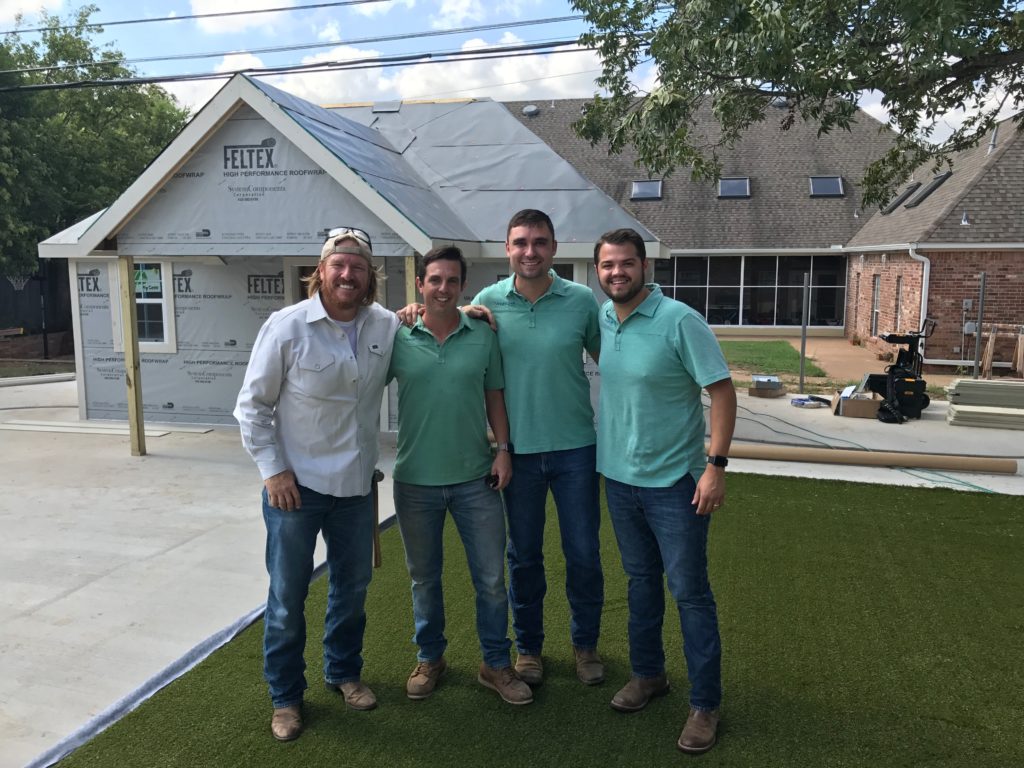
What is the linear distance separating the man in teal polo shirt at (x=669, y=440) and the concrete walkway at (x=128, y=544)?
2.45 m

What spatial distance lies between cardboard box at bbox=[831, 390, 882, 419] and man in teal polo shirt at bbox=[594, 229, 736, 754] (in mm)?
8127

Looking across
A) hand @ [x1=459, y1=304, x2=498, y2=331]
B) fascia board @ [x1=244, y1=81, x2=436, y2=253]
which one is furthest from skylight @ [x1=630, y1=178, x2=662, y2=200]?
hand @ [x1=459, y1=304, x2=498, y2=331]

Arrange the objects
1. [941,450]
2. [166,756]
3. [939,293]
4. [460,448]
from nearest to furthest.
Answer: [166,756] < [460,448] < [941,450] < [939,293]

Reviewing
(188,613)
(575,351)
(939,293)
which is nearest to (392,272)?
(188,613)

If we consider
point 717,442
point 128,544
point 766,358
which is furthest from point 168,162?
point 766,358

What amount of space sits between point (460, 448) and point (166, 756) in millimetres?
1641

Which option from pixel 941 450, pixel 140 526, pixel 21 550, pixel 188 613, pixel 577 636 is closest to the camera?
pixel 577 636

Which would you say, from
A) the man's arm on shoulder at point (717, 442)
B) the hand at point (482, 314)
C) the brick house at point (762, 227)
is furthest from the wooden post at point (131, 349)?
the brick house at point (762, 227)

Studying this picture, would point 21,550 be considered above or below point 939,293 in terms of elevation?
below

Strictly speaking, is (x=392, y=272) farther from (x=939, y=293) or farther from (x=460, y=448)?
(x=939, y=293)

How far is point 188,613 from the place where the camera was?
4.56 m

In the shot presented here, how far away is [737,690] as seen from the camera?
3.60 meters

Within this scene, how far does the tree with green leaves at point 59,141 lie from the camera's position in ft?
57.4

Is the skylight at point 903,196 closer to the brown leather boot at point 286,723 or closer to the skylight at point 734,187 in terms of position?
the skylight at point 734,187
